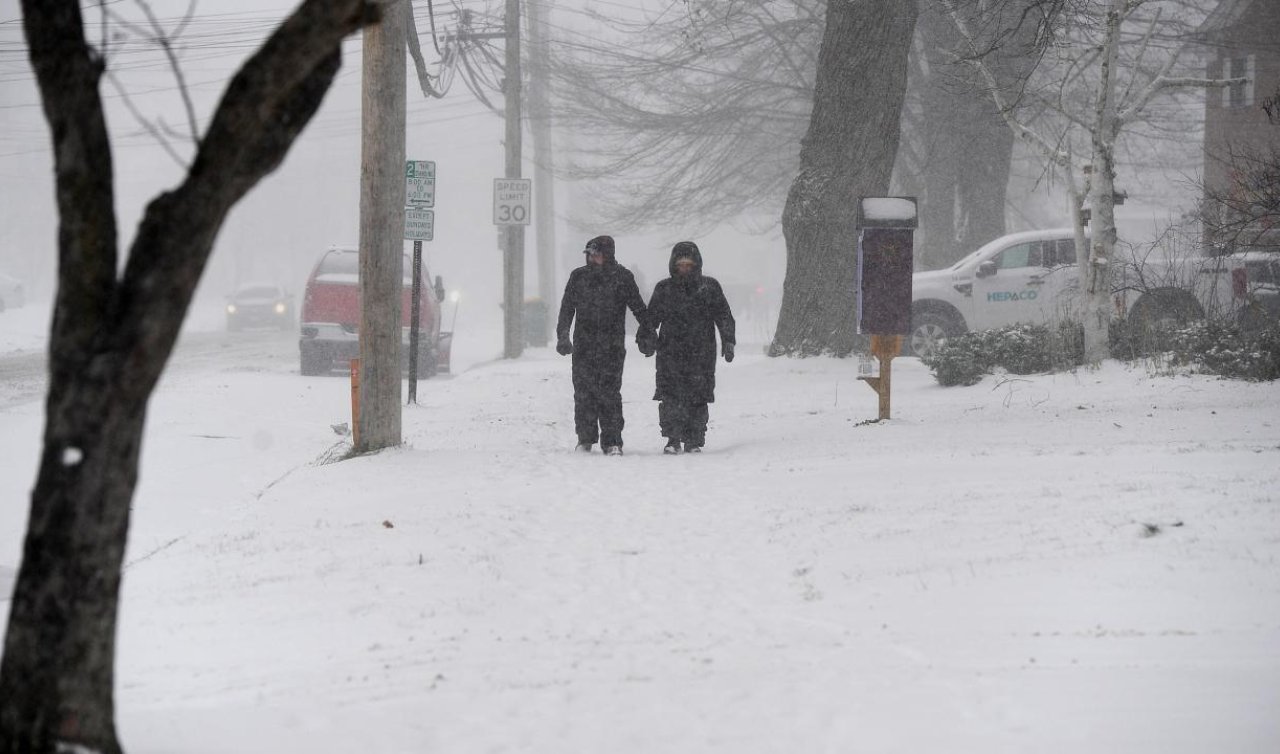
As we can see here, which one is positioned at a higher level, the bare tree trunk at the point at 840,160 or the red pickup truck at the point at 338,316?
the bare tree trunk at the point at 840,160

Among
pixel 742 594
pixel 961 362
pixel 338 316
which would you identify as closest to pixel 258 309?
pixel 338 316

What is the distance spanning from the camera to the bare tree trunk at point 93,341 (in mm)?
2992

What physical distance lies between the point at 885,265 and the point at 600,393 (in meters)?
2.60

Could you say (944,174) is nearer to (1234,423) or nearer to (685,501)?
(1234,423)

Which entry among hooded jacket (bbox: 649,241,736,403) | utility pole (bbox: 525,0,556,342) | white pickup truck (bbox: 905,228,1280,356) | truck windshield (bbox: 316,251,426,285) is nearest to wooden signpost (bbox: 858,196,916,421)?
hooded jacket (bbox: 649,241,736,403)

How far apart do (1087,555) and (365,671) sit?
123 inches

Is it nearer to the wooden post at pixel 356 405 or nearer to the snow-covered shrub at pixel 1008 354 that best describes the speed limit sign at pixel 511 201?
the snow-covered shrub at pixel 1008 354

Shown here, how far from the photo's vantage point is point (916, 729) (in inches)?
148

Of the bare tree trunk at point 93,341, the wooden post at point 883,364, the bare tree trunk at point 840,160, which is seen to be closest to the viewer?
the bare tree trunk at point 93,341

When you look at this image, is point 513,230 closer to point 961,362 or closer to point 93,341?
point 961,362

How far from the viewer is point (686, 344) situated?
10156 millimetres

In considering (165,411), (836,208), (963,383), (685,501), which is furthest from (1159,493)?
(165,411)

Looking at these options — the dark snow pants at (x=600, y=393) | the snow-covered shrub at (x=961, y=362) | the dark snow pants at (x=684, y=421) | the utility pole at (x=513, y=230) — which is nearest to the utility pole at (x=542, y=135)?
the utility pole at (x=513, y=230)

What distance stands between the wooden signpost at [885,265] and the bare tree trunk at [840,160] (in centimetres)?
527
